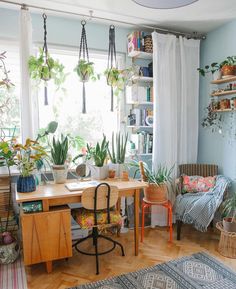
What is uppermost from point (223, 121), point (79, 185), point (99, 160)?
point (223, 121)

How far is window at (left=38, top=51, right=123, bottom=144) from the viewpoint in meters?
2.94

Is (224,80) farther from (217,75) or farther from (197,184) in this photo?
(197,184)

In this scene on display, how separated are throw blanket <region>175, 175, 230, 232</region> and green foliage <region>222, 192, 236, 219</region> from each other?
0.32 feet

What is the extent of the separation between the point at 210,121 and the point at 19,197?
2.49 metres

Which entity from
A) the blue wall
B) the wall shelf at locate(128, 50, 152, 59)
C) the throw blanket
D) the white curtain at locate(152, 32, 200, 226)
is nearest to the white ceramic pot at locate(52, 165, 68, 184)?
the white curtain at locate(152, 32, 200, 226)

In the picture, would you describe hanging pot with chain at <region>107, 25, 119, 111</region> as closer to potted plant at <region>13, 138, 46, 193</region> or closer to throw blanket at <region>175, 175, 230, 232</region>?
potted plant at <region>13, 138, 46, 193</region>

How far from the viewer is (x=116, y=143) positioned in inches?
118

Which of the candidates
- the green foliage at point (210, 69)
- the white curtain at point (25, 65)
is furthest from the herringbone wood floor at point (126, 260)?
the green foliage at point (210, 69)

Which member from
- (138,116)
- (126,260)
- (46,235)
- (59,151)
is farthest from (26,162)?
(138,116)

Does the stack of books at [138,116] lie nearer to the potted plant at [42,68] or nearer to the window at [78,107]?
the window at [78,107]

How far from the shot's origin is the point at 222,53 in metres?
3.05

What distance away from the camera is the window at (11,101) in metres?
2.70

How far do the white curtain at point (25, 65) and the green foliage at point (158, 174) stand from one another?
1.33 metres

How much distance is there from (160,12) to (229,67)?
99cm
